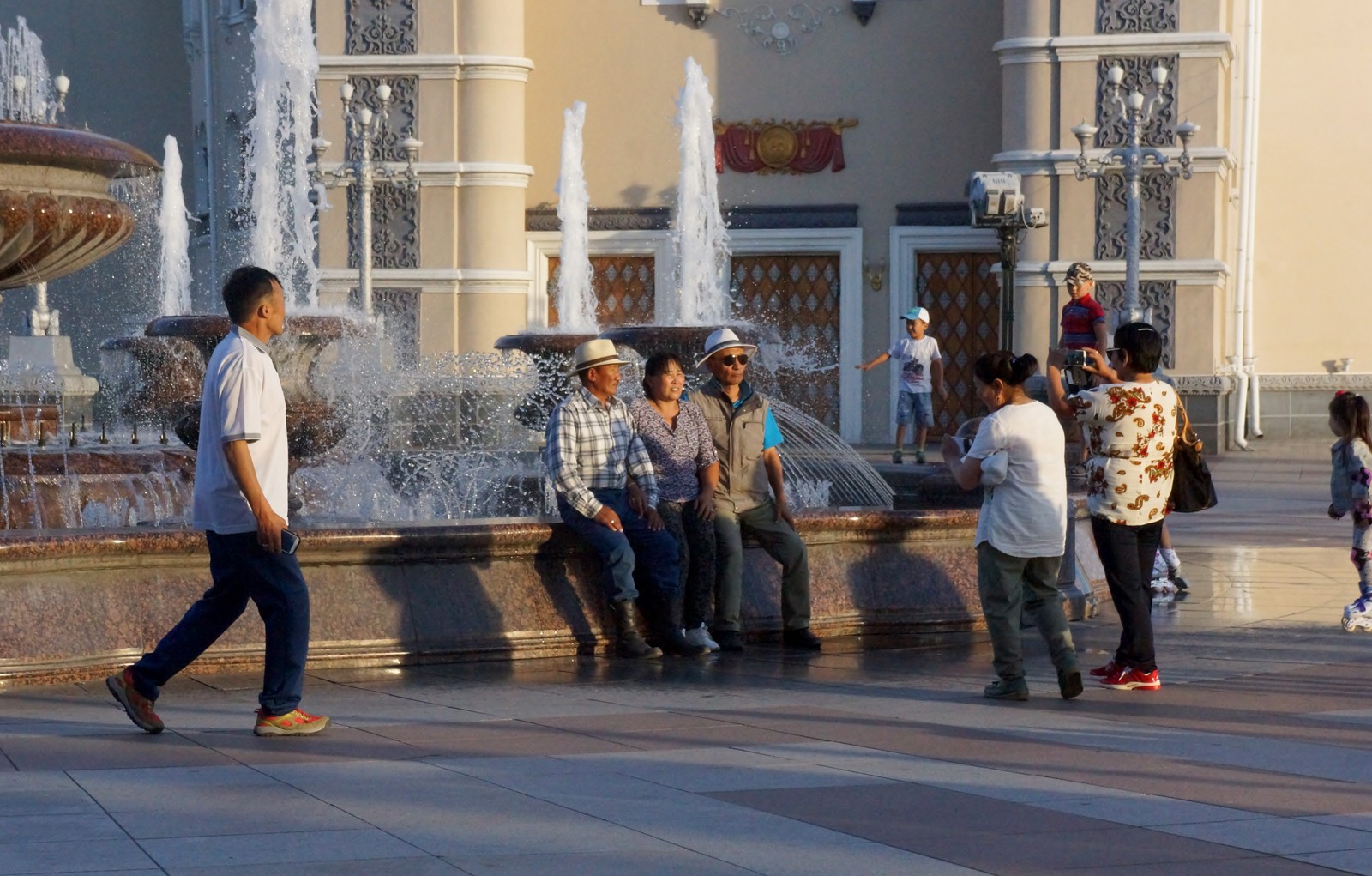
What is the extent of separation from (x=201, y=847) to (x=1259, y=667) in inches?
205

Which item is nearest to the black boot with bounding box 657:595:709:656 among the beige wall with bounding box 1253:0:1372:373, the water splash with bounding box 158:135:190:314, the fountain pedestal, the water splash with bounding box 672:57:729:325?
the fountain pedestal

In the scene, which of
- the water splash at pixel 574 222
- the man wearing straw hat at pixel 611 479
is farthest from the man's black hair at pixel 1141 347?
the water splash at pixel 574 222

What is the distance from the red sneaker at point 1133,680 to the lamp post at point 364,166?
794 inches

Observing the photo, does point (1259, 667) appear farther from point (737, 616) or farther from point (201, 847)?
point (201, 847)

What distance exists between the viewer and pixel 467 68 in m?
28.4

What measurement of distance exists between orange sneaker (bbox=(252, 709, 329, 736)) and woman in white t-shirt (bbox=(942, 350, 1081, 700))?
2.67m

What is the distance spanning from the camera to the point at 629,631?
9094 mm

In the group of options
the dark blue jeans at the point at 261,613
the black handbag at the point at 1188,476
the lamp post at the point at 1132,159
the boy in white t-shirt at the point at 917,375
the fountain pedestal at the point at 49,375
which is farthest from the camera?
the fountain pedestal at the point at 49,375

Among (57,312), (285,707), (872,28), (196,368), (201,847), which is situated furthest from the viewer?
(57,312)

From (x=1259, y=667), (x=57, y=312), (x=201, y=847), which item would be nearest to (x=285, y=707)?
(x=201, y=847)

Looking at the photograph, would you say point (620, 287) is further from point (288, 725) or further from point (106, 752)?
point (106, 752)

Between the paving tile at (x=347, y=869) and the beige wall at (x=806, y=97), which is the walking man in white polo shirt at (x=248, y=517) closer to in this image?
the paving tile at (x=347, y=869)

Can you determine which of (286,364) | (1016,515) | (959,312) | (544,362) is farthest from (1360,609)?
(959,312)

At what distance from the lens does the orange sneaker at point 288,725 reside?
684 centimetres
